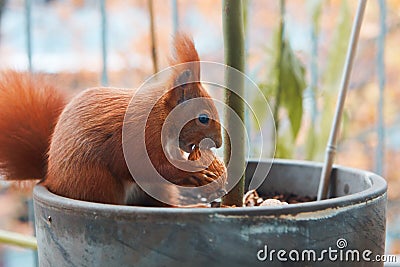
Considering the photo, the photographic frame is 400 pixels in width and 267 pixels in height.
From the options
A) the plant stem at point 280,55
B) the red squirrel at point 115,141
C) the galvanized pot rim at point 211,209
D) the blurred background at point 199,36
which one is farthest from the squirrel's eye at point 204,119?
the blurred background at point 199,36

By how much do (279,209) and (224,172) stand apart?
13 cm

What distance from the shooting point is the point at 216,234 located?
370 millimetres

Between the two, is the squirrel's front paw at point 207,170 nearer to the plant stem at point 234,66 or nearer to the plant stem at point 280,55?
the plant stem at point 234,66

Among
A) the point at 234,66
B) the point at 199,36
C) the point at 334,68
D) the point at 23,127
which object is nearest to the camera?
the point at 234,66

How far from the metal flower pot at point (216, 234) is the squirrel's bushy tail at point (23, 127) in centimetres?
17

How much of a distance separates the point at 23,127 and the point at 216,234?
0.29 m

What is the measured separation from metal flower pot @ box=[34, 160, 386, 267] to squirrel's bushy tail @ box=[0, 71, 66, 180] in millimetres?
170

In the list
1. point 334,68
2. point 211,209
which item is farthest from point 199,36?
point 211,209

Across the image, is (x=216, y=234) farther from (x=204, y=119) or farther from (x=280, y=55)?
(x=280, y=55)

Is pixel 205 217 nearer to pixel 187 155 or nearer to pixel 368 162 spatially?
pixel 187 155

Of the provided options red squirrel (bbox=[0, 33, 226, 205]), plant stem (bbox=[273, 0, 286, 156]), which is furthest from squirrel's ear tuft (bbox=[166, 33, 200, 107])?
plant stem (bbox=[273, 0, 286, 156])

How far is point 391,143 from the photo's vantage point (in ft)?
7.06

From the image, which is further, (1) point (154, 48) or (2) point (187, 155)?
(1) point (154, 48)

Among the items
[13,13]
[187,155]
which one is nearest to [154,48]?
[187,155]
